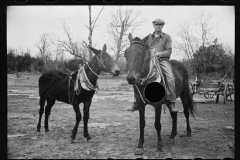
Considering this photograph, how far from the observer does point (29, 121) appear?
6.17 m

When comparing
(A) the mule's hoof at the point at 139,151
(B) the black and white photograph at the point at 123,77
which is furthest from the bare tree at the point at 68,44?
(A) the mule's hoof at the point at 139,151

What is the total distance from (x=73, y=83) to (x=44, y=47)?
1179 millimetres

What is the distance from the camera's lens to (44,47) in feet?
15.1

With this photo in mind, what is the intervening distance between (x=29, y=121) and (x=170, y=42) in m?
4.98

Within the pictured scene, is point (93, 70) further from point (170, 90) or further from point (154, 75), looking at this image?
point (170, 90)

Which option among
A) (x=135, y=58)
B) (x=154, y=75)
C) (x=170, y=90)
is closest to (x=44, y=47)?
(x=135, y=58)

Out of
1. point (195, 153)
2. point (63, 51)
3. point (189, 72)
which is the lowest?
point (195, 153)

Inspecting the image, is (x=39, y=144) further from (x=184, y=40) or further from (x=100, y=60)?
(x=184, y=40)

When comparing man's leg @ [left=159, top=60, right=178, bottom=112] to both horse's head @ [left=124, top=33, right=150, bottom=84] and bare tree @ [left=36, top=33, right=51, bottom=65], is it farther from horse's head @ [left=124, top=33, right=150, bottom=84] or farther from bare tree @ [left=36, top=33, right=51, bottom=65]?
bare tree @ [left=36, top=33, right=51, bottom=65]

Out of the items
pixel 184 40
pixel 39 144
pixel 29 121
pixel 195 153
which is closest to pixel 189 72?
pixel 184 40

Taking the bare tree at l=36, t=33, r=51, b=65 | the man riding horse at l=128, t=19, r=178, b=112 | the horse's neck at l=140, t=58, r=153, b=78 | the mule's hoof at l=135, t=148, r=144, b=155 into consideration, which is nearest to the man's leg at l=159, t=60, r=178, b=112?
the man riding horse at l=128, t=19, r=178, b=112

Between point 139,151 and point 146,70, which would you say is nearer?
point 139,151
